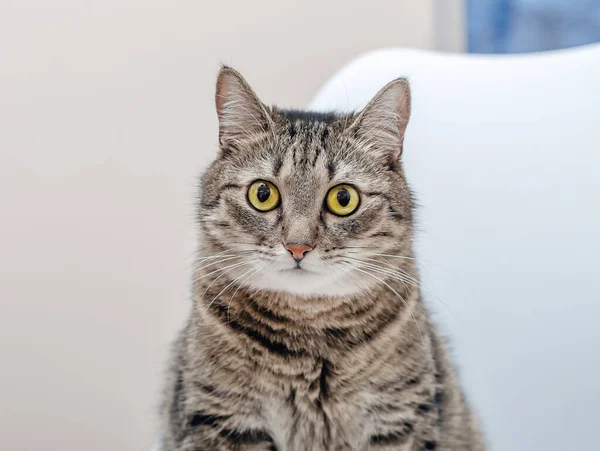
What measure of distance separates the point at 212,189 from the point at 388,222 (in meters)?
0.29

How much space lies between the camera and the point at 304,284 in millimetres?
983

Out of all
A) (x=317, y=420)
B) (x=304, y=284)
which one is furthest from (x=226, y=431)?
(x=304, y=284)

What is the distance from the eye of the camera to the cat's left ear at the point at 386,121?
103cm

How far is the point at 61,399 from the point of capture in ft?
5.89

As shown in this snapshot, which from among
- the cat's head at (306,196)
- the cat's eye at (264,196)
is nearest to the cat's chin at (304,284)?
the cat's head at (306,196)

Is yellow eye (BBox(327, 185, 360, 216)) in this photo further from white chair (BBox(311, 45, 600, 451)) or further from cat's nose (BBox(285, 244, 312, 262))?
white chair (BBox(311, 45, 600, 451))

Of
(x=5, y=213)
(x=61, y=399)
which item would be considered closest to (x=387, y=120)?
(x=5, y=213)

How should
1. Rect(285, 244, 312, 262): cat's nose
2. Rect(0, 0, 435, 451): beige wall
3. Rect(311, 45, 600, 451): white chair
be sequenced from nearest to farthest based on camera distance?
Rect(285, 244, 312, 262): cat's nose → Rect(311, 45, 600, 451): white chair → Rect(0, 0, 435, 451): beige wall

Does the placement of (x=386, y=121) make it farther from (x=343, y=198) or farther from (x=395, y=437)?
(x=395, y=437)

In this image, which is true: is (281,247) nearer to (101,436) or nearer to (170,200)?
(170,200)

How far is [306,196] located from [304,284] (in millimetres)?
131

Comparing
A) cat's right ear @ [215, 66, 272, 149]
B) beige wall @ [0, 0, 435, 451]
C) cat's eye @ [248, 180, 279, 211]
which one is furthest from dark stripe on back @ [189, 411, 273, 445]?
beige wall @ [0, 0, 435, 451]

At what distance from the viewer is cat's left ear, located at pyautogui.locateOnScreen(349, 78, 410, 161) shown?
103 cm

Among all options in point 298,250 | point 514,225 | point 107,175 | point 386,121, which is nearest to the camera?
point 298,250
